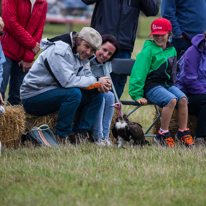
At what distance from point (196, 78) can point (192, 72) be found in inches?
4.4

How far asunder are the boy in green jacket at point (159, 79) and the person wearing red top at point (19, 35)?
Result: 66.2 inches

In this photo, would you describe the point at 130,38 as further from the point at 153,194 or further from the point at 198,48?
the point at 153,194

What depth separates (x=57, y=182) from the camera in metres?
3.37

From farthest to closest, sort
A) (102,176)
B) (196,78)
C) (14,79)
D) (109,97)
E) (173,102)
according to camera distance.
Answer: (14,79) < (196,78) < (109,97) < (173,102) < (102,176)

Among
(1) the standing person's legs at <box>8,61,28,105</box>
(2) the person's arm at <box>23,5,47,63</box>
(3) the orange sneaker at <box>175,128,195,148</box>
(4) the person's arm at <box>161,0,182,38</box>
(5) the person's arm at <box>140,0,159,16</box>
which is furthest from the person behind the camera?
(4) the person's arm at <box>161,0,182,38</box>

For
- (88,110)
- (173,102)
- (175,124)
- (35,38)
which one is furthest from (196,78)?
(35,38)

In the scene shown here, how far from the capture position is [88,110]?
16.8 ft

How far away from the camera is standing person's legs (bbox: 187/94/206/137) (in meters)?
5.41

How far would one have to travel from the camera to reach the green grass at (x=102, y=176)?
3.00 meters

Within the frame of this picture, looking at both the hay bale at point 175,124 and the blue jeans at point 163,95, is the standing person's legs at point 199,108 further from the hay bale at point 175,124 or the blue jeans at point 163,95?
the blue jeans at point 163,95

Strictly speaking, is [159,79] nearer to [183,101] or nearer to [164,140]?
[183,101]

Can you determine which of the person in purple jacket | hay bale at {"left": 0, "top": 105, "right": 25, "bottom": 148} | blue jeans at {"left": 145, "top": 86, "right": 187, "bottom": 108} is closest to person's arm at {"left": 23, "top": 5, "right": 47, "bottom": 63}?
hay bale at {"left": 0, "top": 105, "right": 25, "bottom": 148}

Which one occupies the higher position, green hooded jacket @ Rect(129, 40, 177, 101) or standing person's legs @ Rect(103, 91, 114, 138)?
green hooded jacket @ Rect(129, 40, 177, 101)

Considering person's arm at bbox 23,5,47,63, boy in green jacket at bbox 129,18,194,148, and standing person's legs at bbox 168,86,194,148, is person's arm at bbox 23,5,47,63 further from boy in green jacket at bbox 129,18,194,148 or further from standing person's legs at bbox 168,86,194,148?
standing person's legs at bbox 168,86,194,148
